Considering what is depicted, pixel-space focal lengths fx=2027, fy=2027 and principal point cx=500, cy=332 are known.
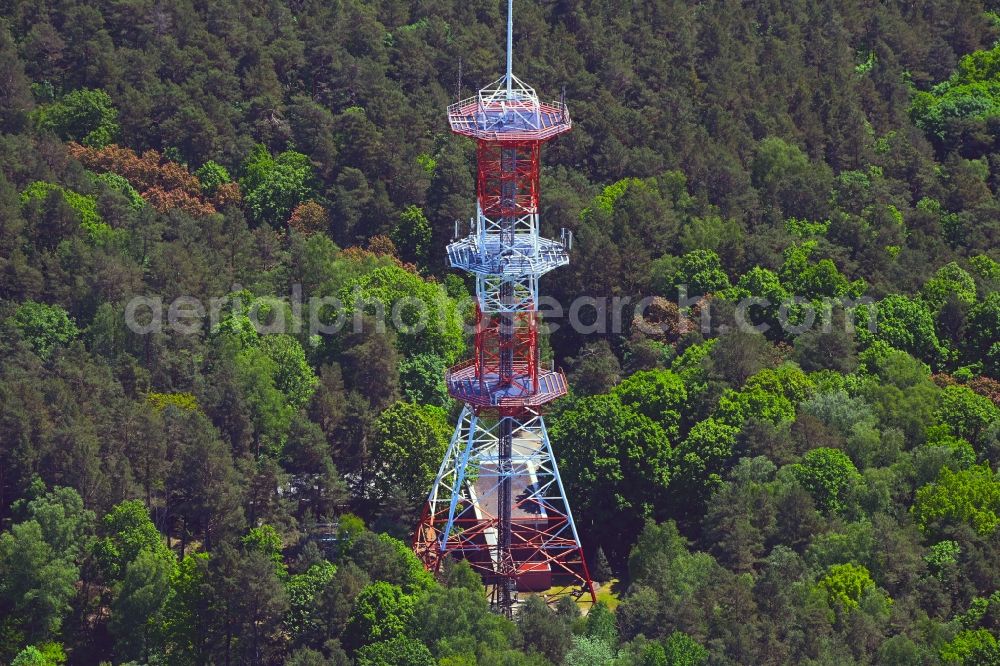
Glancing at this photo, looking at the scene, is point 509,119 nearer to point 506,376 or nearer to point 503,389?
point 506,376

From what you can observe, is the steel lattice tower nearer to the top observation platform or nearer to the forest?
the top observation platform

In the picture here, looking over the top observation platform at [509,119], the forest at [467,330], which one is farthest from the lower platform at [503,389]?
the top observation platform at [509,119]

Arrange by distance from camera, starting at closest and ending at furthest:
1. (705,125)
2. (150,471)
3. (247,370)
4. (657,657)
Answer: (657,657), (150,471), (247,370), (705,125)

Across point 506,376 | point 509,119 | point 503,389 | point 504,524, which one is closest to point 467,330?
point 506,376

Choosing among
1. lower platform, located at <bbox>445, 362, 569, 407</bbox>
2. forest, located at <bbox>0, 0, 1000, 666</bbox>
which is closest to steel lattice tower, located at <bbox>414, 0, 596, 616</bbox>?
lower platform, located at <bbox>445, 362, 569, 407</bbox>

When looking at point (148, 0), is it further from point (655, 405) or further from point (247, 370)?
point (655, 405)

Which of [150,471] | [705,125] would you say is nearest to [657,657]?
[150,471]

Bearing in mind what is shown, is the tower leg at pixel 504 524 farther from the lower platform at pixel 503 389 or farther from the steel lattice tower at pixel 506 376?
the lower platform at pixel 503 389
